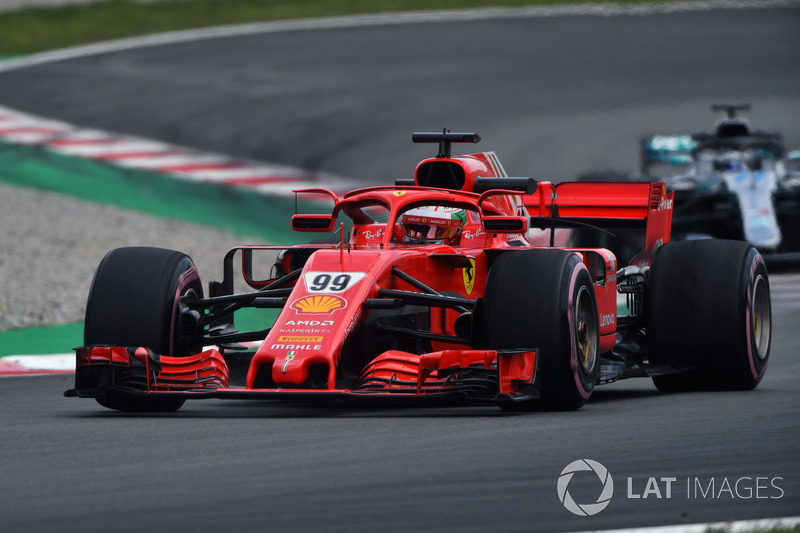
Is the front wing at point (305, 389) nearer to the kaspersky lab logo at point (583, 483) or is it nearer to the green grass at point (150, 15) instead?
the kaspersky lab logo at point (583, 483)

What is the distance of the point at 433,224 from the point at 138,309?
78.8 inches

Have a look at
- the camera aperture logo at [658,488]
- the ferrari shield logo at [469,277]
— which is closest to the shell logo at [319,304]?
the ferrari shield logo at [469,277]

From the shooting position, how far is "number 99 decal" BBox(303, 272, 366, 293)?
8.30 meters

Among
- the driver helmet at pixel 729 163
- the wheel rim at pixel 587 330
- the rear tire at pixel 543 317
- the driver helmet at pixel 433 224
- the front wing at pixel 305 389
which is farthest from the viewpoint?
the driver helmet at pixel 729 163

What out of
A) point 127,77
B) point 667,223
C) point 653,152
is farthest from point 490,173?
point 127,77

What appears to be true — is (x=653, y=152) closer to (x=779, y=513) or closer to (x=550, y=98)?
(x=550, y=98)

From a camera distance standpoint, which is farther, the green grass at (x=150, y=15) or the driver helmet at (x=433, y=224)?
the green grass at (x=150, y=15)

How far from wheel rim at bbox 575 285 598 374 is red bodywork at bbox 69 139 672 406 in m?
0.46

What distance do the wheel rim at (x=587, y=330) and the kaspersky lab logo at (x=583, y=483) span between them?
2.27m

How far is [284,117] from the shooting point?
2295cm

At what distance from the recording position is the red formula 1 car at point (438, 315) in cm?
788

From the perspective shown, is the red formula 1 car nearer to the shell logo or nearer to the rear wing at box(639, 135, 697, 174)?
the shell logo

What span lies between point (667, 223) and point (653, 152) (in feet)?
23.3

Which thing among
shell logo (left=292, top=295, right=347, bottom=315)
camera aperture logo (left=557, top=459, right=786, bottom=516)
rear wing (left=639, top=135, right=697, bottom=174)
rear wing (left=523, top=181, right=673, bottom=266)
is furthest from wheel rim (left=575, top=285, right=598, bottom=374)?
rear wing (left=639, top=135, right=697, bottom=174)
